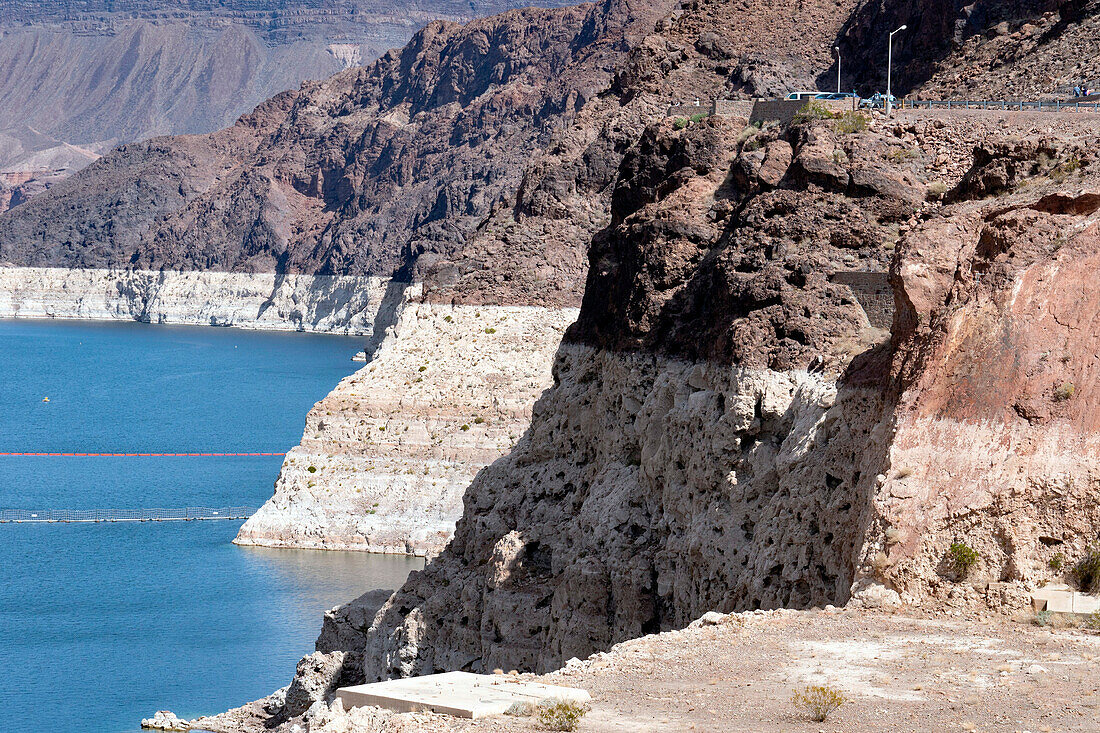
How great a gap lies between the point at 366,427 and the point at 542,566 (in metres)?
36.8

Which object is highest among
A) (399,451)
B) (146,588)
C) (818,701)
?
(399,451)

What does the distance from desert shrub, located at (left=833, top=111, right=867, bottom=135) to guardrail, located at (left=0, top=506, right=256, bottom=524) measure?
51.3 metres

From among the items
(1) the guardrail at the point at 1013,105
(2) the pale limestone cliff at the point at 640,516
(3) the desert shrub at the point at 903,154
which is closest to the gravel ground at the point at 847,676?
(2) the pale limestone cliff at the point at 640,516

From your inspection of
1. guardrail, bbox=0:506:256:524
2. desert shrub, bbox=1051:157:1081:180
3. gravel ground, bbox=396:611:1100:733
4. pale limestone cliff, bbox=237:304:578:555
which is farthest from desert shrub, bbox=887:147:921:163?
guardrail, bbox=0:506:256:524

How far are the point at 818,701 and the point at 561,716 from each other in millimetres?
2263

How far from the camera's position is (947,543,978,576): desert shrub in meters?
18.8

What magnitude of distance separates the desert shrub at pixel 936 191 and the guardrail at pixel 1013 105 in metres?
5.95

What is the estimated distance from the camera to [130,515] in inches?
3206

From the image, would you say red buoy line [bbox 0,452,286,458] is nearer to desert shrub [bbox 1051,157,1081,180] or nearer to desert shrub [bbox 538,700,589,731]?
desert shrub [bbox 1051,157,1081,180]

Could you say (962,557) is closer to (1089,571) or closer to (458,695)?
(1089,571)

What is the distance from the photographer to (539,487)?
1375 inches

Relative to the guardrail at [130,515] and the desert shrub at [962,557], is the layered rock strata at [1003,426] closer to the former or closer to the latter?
the desert shrub at [962,557]

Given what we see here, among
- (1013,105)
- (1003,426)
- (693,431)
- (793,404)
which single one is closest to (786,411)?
(793,404)

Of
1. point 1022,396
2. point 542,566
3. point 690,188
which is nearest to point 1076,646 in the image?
point 1022,396
